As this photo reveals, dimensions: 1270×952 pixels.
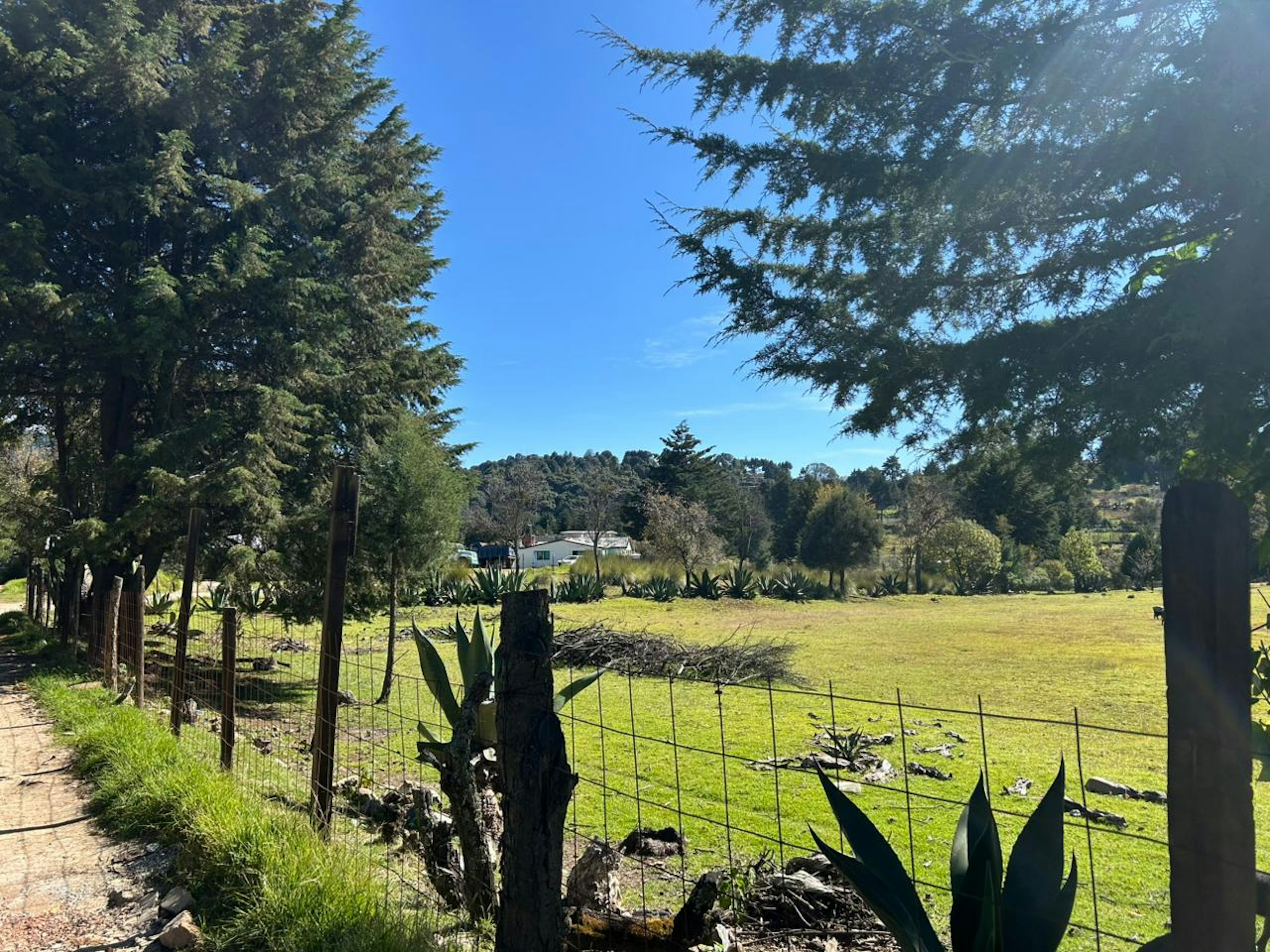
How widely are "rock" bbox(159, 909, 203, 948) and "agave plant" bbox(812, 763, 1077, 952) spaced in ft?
9.22

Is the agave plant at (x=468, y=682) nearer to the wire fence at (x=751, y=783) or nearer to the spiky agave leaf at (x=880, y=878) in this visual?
the wire fence at (x=751, y=783)

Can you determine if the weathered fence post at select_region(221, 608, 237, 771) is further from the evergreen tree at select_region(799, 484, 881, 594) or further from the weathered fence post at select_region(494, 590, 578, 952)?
the evergreen tree at select_region(799, 484, 881, 594)

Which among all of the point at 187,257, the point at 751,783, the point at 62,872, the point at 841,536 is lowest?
the point at 751,783

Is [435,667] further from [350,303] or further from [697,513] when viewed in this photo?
[697,513]

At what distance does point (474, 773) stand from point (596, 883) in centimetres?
77

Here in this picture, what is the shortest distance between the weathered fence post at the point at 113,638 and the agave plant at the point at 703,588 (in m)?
21.9

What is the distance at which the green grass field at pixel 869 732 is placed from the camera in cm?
468

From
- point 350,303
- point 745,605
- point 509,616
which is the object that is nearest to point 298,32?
point 350,303

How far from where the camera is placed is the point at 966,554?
37250 mm

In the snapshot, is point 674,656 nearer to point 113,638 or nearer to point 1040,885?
point 113,638

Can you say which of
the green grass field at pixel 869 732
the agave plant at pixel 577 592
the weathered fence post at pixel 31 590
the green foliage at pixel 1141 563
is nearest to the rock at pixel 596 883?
the green grass field at pixel 869 732

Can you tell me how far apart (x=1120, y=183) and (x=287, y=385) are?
1283cm

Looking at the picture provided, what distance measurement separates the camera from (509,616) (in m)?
2.52

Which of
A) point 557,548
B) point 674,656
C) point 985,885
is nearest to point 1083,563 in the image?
point 674,656
